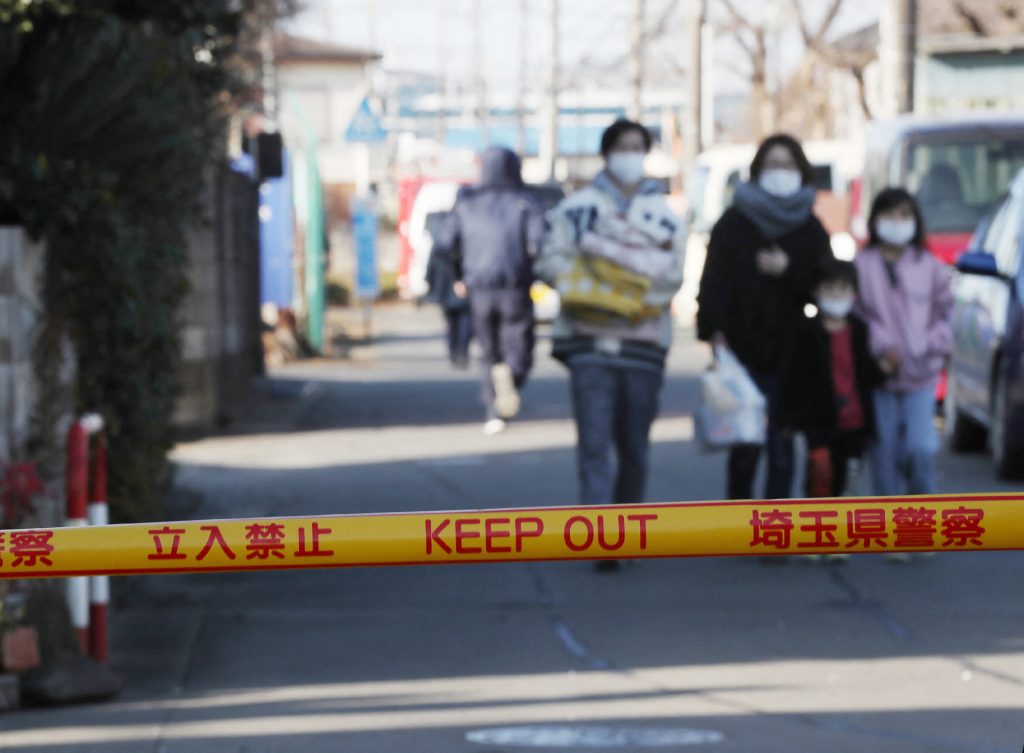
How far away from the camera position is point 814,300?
941 centimetres

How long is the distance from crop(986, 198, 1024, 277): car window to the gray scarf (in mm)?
2301

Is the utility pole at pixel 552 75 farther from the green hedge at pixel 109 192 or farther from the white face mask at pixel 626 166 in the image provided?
the green hedge at pixel 109 192

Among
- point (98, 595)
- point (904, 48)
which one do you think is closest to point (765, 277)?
point (98, 595)

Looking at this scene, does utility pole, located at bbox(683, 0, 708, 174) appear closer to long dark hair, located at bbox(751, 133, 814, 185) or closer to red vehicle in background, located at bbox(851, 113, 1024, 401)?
red vehicle in background, located at bbox(851, 113, 1024, 401)

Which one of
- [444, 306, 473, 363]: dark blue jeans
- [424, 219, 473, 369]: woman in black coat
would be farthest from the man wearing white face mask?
[444, 306, 473, 363]: dark blue jeans

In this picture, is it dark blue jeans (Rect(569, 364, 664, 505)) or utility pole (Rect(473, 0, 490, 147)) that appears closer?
dark blue jeans (Rect(569, 364, 664, 505))

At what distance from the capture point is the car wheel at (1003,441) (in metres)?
11.7

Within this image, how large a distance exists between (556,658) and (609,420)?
2.18 m

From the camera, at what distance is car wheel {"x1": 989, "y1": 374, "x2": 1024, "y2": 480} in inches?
460

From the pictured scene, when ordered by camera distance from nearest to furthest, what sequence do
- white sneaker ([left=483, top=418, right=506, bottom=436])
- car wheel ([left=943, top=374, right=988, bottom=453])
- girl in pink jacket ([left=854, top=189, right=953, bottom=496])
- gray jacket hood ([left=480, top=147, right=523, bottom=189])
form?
girl in pink jacket ([left=854, top=189, right=953, bottom=496]), car wheel ([left=943, top=374, right=988, bottom=453]), gray jacket hood ([left=480, top=147, right=523, bottom=189]), white sneaker ([left=483, top=418, right=506, bottom=436])

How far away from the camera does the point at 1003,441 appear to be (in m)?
11.8

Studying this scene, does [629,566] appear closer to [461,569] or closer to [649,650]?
[461,569]

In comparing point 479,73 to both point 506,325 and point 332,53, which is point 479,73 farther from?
point 506,325

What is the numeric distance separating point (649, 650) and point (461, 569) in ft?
6.57
